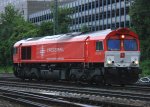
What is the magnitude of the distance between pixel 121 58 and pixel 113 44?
0.92 meters

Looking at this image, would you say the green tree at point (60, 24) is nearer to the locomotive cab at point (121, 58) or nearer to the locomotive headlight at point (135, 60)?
the locomotive cab at point (121, 58)

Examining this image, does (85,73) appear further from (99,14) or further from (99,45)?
(99,14)

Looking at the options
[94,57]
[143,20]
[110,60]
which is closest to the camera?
[110,60]

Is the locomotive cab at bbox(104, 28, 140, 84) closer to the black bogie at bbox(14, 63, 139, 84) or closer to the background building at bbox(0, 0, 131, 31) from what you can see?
the black bogie at bbox(14, 63, 139, 84)

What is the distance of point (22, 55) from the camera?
39125 mm

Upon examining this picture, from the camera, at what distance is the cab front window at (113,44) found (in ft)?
94.8

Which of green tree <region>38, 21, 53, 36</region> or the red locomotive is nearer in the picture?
the red locomotive

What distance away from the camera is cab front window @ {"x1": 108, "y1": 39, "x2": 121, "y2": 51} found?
28.9 metres

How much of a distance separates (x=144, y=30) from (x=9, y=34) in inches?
1135

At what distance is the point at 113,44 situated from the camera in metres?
29.1

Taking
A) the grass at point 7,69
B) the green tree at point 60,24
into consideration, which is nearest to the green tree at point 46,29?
the green tree at point 60,24

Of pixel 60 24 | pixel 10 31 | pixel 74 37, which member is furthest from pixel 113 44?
pixel 10 31

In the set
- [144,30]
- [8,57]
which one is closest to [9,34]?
[8,57]

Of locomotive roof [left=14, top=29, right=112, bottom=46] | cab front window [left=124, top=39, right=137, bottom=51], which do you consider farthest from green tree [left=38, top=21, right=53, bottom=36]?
cab front window [left=124, top=39, right=137, bottom=51]
